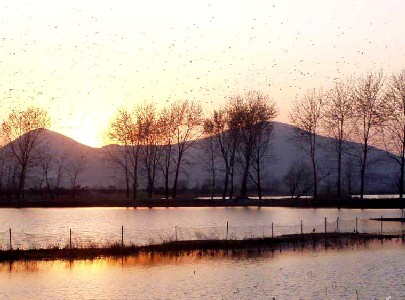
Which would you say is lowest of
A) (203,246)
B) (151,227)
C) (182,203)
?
(203,246)

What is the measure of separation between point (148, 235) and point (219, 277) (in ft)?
68.7

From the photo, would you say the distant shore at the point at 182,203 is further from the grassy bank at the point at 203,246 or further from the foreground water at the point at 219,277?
the foreground water at the point at 219,277

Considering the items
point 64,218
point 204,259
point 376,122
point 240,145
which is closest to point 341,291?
point 204,259

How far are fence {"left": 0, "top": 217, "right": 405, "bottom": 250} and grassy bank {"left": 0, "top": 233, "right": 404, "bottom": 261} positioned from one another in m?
0.99

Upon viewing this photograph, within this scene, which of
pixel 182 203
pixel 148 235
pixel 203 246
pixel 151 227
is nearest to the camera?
pixel 203 246

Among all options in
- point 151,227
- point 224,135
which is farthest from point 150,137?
point 151,227

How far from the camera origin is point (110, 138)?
390 ft

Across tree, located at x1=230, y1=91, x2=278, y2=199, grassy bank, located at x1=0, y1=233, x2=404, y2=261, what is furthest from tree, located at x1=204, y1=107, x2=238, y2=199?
grassy bank, located at x1=0, y1=233, x2=404, y2=261

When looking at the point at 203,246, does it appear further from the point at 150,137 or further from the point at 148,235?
the point at 150,137

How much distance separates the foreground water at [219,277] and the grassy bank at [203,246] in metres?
1.87

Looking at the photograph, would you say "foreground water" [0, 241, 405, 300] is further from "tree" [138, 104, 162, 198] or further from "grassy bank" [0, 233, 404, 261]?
"tree" [138, 104, 162, 198]

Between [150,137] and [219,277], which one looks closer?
[219,277]

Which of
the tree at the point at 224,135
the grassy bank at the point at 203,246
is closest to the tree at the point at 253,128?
the tree at the point at 224,135

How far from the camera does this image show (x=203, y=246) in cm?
4525
